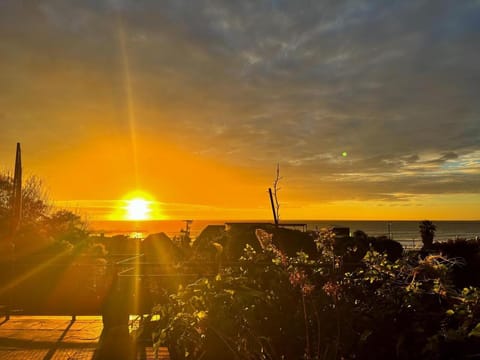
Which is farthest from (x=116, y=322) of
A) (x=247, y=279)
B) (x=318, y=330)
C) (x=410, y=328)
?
(x=410, y=328)

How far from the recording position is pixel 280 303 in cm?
211

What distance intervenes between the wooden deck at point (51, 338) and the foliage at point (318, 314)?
2.46 meters

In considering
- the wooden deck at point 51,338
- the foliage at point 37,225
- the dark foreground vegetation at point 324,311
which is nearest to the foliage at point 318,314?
the dark foreground vegetation at point 324,311

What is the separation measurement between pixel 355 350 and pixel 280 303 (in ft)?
1.31

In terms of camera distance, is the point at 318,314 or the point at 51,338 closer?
the point at 318,314

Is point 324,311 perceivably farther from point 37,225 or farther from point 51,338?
point 37,225

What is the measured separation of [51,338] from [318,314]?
17.3 ft

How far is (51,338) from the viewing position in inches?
238

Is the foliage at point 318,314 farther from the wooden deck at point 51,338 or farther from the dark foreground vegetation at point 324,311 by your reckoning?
the wooden deck at point 51,338

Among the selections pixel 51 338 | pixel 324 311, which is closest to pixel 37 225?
pixel 51 338

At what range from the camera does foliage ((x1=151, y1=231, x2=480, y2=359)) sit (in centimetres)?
193

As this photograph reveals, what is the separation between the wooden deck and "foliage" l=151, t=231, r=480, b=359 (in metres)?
2.46

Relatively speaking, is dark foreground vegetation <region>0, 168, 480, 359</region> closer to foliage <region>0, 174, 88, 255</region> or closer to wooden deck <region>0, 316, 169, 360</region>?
wooden deck <region>0, 316, 169, 360</region>

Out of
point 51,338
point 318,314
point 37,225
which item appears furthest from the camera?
point 37,225
